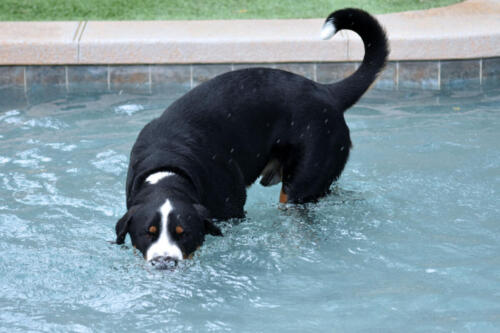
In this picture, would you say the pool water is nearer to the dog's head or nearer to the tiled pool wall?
the dog's head

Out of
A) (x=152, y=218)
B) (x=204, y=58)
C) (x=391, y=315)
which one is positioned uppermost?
(x=204, y=58)

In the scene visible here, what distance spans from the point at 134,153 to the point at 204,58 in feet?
9.46

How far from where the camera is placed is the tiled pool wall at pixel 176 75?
683 cm

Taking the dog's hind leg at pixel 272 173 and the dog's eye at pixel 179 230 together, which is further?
the dog's hind leg at pixel 272 173

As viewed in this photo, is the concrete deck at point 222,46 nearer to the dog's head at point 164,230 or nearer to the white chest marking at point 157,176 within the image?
the white chest marking at point 157,176

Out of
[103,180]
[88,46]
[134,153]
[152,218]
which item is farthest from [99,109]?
[152,218]

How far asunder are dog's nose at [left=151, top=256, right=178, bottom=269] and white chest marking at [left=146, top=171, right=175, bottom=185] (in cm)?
45

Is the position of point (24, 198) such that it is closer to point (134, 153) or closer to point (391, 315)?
point (134, 153)

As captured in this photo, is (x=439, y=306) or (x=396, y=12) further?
(x=396, y=12)

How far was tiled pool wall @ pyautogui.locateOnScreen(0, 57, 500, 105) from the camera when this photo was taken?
683 centimetres

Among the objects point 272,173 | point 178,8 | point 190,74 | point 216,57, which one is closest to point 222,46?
point 216,57

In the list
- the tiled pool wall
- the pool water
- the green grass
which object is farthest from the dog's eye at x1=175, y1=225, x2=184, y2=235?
the green grass

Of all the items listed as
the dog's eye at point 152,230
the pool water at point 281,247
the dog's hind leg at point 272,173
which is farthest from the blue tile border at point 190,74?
the dog's eye at point 152,230

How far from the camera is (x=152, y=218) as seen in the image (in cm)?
345
